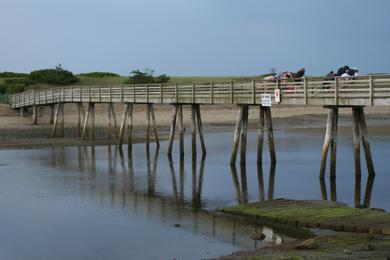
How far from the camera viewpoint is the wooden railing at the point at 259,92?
22.9m

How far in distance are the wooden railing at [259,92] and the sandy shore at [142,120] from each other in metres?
4.63

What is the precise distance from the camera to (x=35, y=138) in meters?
47.9

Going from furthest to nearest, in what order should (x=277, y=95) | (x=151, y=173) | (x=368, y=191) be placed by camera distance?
(x=151, y=173) < (x=277, y=95) < (x=368, y=191)

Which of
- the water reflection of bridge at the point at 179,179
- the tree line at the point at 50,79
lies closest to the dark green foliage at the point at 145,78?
the tree line at the point at 50,79

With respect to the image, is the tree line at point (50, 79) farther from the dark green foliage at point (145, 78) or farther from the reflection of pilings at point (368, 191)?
the reflection of pilings at point (368, 191)

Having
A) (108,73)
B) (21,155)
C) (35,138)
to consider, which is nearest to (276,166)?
(21,155)

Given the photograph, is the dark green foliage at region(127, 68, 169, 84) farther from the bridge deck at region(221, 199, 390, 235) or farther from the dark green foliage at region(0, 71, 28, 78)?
the bridge deck at region(221, 199, 390, 235)

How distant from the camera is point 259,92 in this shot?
28.7 m

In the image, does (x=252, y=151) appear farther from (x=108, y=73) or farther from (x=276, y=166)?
(x=108, y=73)

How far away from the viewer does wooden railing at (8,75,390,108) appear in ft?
75.2

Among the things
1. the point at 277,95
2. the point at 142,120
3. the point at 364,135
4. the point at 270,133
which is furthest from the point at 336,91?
the point at 142,120

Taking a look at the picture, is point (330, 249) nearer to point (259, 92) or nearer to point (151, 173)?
point (259, 92)

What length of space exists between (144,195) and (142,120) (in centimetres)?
3588

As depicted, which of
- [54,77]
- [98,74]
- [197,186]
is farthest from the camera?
[98,74]
